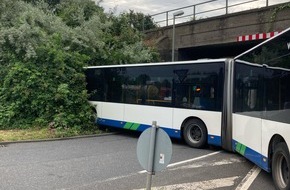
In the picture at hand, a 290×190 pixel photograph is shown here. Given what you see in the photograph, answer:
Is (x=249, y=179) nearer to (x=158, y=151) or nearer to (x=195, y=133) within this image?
(x=158, y=151)

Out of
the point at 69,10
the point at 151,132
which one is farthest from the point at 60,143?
the point at 69,10

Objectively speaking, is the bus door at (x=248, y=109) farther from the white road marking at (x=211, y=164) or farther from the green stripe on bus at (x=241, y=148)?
the white road marking at (x=211, y=164)

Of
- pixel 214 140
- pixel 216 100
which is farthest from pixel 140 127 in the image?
pixel 216 100

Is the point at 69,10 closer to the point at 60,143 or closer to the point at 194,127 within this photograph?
the point at 60,143

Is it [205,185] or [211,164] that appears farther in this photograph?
[211,164]

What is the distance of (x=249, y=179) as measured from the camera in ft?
23.9

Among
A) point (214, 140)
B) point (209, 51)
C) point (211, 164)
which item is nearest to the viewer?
point (211, 164)

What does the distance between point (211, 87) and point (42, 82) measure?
22.1 ft

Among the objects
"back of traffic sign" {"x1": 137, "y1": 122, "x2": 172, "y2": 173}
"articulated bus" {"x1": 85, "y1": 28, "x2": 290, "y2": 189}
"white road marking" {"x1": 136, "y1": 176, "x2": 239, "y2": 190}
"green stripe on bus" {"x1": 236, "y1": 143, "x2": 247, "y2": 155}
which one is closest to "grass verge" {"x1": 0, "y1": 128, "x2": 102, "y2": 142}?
"articulated bus" {"x1": 85, "y1": 28, "x2": 290, "y2": 189}

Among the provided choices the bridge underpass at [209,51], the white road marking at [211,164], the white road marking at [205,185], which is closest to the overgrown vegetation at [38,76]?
the white road marking at [211,164]

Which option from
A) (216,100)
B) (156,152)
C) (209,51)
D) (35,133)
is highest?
(209,51)

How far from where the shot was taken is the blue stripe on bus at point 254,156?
6.94 metres

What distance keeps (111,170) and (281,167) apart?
11.3 feet

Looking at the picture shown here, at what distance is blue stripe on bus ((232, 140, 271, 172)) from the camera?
6.94 m
